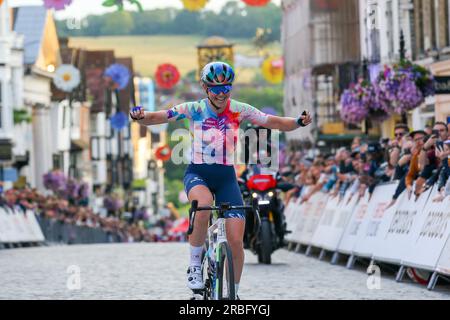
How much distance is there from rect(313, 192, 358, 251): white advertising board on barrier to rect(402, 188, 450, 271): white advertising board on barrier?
17.8 feet

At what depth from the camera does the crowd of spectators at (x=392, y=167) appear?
18438 mm

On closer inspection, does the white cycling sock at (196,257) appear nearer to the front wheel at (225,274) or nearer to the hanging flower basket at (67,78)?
the front wheel at (225,274)

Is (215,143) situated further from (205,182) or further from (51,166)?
(51,166)

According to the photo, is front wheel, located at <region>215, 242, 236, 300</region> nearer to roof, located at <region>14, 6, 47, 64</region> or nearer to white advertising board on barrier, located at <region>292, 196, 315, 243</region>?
white advertising board on barrier, located at <region>292, 196, 315, 243</region>

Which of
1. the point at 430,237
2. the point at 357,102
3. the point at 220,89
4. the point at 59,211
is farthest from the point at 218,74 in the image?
the point at 59,211

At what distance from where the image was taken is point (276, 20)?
159m

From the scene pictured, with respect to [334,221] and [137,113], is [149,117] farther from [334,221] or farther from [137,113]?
[334,221]

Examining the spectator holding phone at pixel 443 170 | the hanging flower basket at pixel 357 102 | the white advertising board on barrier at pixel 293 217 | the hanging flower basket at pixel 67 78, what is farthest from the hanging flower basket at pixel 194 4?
the hanging flower basket at pixel 67 78

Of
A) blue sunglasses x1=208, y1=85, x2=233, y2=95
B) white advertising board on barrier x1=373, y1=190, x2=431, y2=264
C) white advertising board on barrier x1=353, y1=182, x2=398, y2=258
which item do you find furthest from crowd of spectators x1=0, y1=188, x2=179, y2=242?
blue sunglasses x1=208, y1=85, x2=233, y2=95

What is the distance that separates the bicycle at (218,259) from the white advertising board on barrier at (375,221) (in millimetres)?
8090

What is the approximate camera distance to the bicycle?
452 inches

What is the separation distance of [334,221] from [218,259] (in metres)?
13.4

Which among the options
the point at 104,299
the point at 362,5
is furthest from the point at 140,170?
the point at 104,299
